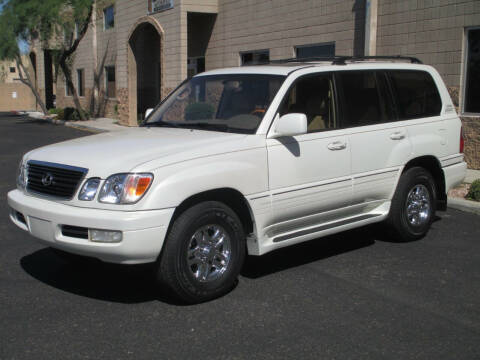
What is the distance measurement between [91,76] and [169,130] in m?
26.8

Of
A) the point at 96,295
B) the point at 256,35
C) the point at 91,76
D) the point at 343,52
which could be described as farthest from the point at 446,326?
the point at 91,76

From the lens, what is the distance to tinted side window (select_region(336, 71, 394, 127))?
6.11 meters

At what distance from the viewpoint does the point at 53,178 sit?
16.1 feet

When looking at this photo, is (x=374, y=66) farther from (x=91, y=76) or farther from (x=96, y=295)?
(x=91, y=76)

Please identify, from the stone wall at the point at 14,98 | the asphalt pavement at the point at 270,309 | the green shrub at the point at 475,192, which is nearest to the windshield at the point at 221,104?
the asphalt pavement at the point at 270,309

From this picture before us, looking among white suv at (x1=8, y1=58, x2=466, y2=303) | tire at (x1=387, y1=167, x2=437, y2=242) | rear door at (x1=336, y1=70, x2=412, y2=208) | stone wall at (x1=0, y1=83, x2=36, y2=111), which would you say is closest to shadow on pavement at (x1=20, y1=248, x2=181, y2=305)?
white suv at (x1=8, y1=58, x2=466, y2=303)

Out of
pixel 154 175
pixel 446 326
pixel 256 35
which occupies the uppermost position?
pixel 256 35

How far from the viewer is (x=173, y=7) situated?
67.4 feet

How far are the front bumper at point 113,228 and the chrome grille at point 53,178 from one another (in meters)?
0.13

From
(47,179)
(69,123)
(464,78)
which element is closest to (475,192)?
(464,78)

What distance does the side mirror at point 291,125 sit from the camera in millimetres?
5090

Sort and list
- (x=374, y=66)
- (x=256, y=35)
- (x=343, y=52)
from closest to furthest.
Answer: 1. (x=374, y=66)
2. (x=343, y=52)
3. (x=256, y=35)

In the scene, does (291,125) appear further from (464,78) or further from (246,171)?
(464,78)

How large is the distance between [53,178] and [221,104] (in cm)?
181
